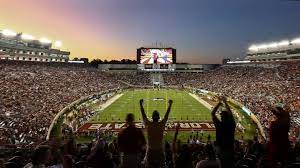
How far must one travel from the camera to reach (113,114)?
1674 inches

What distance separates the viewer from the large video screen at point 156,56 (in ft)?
290

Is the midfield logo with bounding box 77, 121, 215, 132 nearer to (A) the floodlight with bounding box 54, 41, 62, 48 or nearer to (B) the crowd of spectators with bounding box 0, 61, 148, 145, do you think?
(B) the crowd of spectators with bounding box 0, 61, 148, 145

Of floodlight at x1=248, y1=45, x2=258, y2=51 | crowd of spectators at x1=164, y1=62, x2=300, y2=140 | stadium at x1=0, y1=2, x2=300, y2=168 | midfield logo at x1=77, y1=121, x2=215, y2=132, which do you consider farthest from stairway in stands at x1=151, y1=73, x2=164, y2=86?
midfield logo at x1=77, y1=121, x2=215, y2=132

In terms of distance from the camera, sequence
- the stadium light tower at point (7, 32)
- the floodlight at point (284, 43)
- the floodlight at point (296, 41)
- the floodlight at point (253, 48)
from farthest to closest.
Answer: the floodlight at point (253, 48)
the floodlight at point (284, 43)
the floodlight at point (296, 41)
the stadium light tower at point (7, 32)

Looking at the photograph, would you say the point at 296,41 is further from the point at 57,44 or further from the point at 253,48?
the point at 57,44

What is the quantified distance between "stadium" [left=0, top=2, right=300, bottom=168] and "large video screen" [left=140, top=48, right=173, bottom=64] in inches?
9.8

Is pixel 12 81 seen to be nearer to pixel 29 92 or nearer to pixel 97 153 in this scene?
pixel 29 92

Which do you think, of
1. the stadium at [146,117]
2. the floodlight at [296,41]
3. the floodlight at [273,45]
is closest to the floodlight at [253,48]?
the stadium at [146,117]

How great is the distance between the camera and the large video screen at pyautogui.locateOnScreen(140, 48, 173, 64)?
88.5 metres

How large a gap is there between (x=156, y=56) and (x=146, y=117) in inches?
3247

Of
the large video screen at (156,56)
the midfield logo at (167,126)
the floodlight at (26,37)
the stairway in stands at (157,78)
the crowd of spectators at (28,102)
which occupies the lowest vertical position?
the midfield logo at (167,126)

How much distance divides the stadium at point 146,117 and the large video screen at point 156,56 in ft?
0.81

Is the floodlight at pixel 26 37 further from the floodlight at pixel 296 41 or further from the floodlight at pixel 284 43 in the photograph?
the floodlight at pixel 296 41

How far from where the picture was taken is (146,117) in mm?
6492
